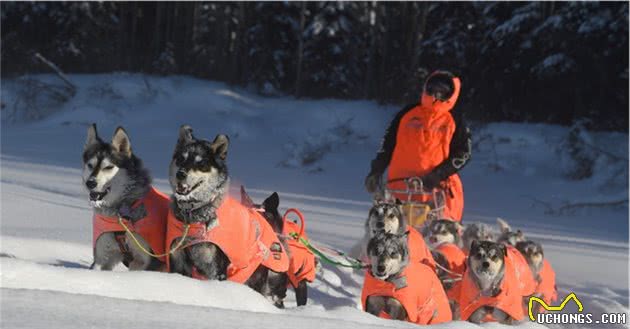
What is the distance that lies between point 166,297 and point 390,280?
177 centimetres

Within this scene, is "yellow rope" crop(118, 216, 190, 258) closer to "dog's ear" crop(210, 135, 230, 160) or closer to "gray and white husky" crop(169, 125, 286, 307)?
"gray and white husky" crop(169, 125, 286, 307)

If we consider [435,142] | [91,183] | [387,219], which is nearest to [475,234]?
[435,142]

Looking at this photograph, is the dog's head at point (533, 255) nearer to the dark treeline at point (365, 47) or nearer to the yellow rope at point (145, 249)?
the yellow rope at point (145, 249)

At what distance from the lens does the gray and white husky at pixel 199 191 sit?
3.54 meters

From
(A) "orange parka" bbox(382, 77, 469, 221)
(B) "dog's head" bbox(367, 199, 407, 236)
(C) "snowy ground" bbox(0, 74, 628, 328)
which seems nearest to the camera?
(C) "snowy ground" bbox(0, 74, 628, 328)

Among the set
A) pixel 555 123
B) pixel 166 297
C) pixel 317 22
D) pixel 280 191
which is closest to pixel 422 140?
pixel 166 297

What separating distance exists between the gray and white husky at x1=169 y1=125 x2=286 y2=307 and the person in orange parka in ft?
9.20

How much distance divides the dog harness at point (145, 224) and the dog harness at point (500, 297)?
2.20 metres

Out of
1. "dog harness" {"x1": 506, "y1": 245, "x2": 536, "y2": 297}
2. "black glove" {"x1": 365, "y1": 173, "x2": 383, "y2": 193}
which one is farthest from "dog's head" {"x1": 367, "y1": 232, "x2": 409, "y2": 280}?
"black glove" {"x1": 365, "y1": 173, "x2": 383, "y2": 193}

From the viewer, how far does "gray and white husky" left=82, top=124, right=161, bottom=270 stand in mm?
3695

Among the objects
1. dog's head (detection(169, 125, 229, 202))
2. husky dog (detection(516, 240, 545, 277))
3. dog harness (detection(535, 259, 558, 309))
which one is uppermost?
dog's head (detection(169, 125, 229, 202))

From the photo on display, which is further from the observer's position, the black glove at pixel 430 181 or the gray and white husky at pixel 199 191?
the black glove at pixel 430 181

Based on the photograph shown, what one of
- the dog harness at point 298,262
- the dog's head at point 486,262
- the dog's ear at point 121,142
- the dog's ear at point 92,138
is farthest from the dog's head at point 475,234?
the dog's ear at point 92,138

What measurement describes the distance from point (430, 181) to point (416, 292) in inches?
72.8
